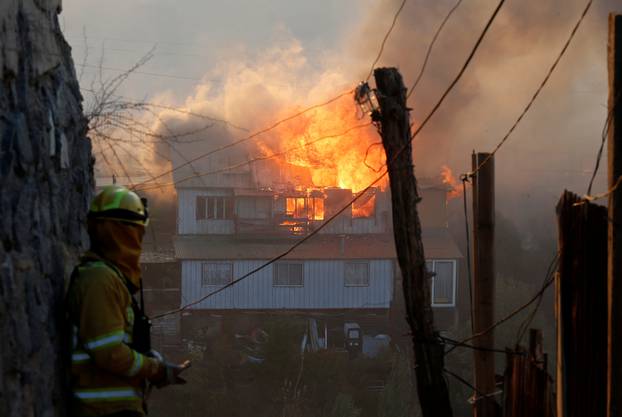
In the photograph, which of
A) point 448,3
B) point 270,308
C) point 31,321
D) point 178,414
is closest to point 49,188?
point 31,321

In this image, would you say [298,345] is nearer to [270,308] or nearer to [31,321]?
[270,308]

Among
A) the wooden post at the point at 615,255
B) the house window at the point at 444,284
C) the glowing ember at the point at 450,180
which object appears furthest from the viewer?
the glowing ember at the point at 450,180

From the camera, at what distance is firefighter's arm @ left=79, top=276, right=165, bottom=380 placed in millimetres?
4141

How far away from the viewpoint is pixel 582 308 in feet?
20.5

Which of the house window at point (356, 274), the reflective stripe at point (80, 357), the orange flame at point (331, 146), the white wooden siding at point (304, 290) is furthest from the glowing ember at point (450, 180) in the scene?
the reflective stripe at point (80, 357)

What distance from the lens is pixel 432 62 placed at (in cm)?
3872

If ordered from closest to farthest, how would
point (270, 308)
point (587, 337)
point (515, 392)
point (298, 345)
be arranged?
point (587, 337), point (515, 392), point (298, 345), point (270, 308)

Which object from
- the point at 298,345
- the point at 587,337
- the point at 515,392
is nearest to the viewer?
the point at 587,337

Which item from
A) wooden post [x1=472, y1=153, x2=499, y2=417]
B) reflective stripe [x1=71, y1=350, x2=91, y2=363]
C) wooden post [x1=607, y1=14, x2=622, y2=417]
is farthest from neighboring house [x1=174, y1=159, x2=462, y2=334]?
reflective stripe [x1=71, y1=350, x2=91, y2=363]

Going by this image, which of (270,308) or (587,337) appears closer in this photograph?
(587,337)

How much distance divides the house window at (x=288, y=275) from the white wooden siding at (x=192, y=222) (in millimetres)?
3967

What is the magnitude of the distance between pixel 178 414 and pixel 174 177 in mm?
20095

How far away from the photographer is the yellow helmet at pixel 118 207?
4.53 m

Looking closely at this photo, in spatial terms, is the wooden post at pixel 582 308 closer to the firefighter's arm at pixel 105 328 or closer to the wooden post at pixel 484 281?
the wooden post at pixel 484 281
